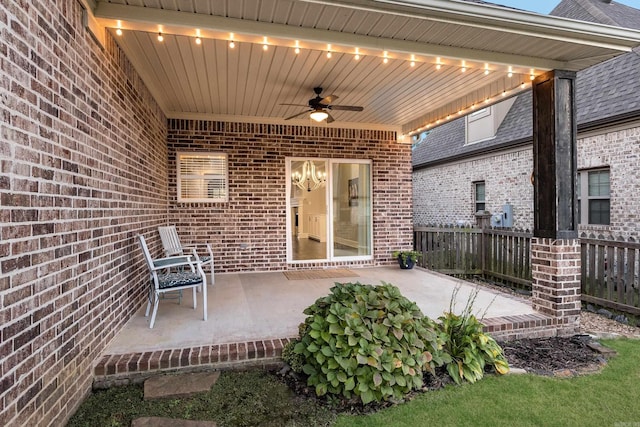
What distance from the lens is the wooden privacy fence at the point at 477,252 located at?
5.80 metres

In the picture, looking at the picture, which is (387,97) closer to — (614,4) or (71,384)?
(71,384)

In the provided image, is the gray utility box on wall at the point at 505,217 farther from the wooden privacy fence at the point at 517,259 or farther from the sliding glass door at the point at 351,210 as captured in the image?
the sliding glass door at the point at 351,210

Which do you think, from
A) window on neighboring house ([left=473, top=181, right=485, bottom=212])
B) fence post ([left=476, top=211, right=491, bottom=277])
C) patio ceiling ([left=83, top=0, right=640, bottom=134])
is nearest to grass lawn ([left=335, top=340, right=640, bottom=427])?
patio ceiling ([left=83, top=0, right=640, bottom=134])

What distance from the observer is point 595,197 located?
6965 millimetres

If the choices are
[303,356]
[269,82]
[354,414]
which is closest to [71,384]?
[303,356]

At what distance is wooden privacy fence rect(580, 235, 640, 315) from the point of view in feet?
13.9

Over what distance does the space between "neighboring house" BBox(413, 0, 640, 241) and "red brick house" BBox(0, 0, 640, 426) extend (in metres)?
3.52

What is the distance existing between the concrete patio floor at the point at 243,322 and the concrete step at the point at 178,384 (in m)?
0.09

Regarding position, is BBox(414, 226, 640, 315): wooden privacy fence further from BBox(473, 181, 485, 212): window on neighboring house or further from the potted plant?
BBox(473, 181, 485, 212): window on neighboring house

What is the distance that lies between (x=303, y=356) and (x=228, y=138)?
433cm

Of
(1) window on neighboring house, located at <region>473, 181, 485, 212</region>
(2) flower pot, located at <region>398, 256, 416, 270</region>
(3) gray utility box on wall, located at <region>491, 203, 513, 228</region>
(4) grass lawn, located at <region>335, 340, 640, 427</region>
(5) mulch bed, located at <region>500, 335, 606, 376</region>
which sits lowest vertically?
(5) mulch bed, located at <region>500, 335, 606, 376</region>

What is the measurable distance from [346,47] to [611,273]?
4452 mm

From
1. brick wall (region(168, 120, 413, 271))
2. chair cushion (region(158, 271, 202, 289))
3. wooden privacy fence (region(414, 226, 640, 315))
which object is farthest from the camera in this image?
brick wall (region(168, 120, 413, 271))

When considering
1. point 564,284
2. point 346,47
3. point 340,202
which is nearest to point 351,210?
point 340,202
